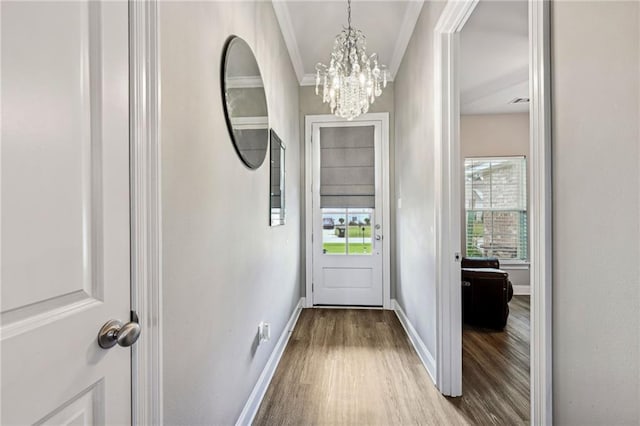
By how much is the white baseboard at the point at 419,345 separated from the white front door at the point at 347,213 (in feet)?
1.58

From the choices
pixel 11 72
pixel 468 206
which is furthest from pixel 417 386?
pixel 468 206

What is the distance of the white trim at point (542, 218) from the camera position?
3.17 ft

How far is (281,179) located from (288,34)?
54.3 inches

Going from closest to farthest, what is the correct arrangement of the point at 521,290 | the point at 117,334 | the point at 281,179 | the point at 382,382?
the point at 117,334
the point at 382,382
the point at 281,179
the point at 521,290

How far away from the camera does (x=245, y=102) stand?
5.32 feet

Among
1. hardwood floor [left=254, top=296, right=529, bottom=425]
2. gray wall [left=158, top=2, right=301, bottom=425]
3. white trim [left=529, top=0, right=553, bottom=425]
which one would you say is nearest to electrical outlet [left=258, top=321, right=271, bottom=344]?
gray wall [left=158, top=2, right=301, bottom=425]

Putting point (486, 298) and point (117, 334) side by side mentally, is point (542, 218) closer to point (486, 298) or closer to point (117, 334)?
point (117, 334)

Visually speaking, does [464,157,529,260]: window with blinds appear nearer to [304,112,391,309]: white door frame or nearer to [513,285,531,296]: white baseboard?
[513,285,531,296]: white baseboard

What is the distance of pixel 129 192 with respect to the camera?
2.52 feet

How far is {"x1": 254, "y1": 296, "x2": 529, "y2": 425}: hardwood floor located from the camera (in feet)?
5.72

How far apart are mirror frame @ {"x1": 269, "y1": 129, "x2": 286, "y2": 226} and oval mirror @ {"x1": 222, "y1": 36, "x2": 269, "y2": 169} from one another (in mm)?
257

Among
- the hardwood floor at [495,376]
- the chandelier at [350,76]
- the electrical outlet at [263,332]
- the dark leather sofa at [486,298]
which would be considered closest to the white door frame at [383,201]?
the dark leather sofa at [486,298]

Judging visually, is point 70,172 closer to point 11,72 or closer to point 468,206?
point 11,72

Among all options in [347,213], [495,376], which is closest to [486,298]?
[495,376]
